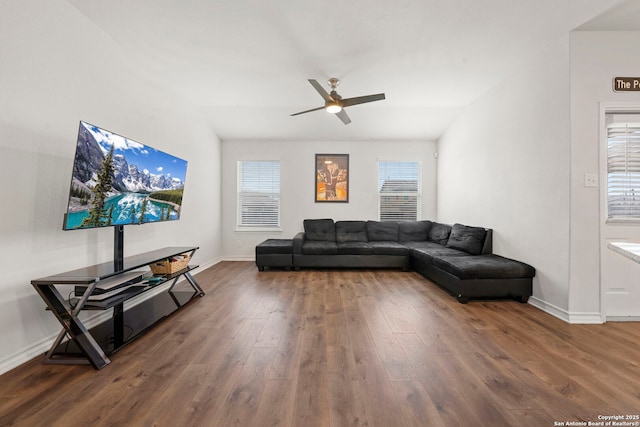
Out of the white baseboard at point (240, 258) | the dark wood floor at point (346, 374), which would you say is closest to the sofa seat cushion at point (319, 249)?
the white baseboard at point (240, 258)

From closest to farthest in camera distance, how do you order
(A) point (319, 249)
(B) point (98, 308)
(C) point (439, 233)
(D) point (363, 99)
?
(B) point (98, 308) < (D) point (363, 99) < (A) point (319, 249) < (C) point (439, 233)

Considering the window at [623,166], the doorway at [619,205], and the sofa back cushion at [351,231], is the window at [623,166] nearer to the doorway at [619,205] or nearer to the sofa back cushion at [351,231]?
the doorway at [619,205]

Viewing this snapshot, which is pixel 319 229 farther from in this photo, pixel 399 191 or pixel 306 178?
pixel 399 191

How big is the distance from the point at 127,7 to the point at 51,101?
1064mm

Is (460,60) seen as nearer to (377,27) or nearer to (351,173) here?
(377,27)

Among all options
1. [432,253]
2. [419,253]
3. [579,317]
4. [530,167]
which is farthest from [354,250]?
[579,317]

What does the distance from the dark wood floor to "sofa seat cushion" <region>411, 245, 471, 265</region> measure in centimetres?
111

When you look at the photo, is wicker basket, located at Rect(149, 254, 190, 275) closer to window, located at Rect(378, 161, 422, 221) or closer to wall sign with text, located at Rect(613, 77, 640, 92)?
window, located at Rect(378, 161, 422, 221)

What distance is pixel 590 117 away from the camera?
8.36 ft

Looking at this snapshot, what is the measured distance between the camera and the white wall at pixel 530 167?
2656 millimetres

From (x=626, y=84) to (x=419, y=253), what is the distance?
297 centimetres

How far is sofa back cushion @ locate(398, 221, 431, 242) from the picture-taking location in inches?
215

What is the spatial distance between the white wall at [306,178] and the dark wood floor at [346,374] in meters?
3.02

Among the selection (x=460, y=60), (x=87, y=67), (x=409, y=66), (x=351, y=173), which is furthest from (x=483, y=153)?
(x=87, y=67)
